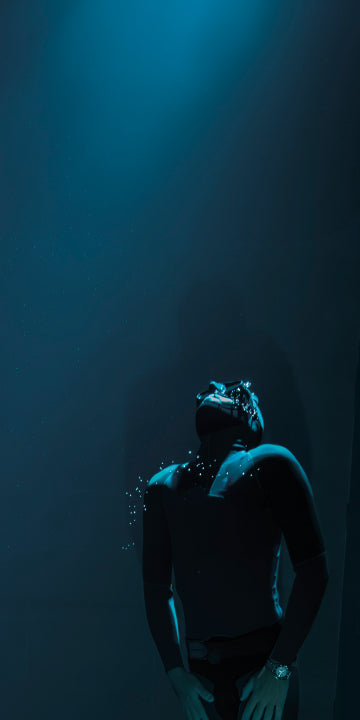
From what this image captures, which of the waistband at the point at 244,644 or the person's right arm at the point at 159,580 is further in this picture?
the person's right arm at the point at 159,580

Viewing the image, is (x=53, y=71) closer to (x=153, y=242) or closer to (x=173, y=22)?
(x=173, y=22)

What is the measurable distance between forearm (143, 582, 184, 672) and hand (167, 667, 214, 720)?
1.4 inches

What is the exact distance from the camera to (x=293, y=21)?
2750 mm

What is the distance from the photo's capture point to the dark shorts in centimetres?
188

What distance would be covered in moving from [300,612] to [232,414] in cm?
54

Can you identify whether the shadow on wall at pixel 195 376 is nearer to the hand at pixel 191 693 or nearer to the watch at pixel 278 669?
the hand at pixel 191 693

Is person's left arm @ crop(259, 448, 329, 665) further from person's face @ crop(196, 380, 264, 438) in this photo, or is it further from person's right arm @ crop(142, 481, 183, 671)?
person's right arm @ crop(142, 481, 183, 671)

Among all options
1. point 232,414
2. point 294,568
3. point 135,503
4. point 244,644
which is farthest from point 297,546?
point 135,503

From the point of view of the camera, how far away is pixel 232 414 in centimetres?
202

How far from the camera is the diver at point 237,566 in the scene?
1.85 meters

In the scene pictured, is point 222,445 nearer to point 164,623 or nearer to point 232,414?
point 232,414

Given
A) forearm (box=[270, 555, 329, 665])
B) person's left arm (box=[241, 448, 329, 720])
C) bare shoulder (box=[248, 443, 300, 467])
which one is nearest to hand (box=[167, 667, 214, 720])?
person's left arm (box=[241, 448, 329, 720])

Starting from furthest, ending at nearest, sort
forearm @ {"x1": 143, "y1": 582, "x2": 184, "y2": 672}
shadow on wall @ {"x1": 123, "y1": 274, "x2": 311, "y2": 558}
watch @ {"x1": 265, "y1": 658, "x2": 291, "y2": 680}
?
1. shadow on wall @ {"x1": 123, "y1": 274, "x2": 311, "y2": 558}
2. forearm @ {"x1": 143, "y1": 582, "x2": 184, "y2": 672}
3. watch @ {"x1": 265, "y1": 658, "x2": 291, "y2": 680}

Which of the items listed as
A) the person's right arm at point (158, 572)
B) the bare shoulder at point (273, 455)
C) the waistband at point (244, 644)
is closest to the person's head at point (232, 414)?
the bare shoulder at point (273, 455)
